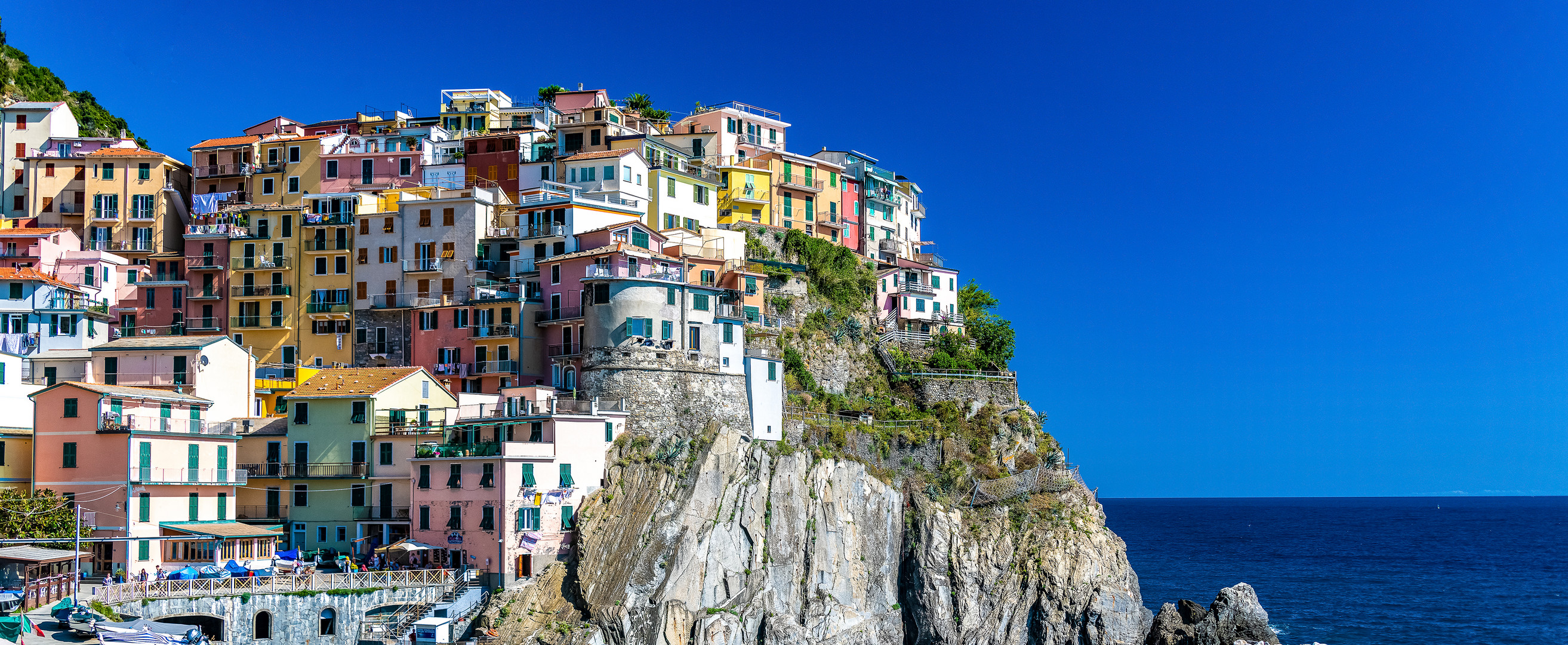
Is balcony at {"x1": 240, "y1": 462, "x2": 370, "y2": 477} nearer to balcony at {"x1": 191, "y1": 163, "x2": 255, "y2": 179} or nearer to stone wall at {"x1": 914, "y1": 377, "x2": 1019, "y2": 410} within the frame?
balcony at {"x1": 191, "y1": 163, "x2": 255, "y2": 179}

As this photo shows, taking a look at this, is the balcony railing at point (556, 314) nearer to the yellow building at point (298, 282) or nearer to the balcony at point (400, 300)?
the balcony at point (400, 300)

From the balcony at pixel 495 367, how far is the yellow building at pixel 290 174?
21.8 meters

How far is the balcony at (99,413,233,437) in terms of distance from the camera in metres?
58.6

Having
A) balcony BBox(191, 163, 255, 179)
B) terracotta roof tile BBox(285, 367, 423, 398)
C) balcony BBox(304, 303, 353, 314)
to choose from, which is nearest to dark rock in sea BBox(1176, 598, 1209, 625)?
terracotta roof tile BBox(285, 367, 423, 398)

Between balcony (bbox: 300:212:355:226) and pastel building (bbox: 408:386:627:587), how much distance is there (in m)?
20.9

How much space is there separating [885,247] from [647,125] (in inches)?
795

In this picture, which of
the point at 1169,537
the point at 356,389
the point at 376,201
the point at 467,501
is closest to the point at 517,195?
the point at 376,201

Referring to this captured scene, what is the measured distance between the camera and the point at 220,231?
3137 inches

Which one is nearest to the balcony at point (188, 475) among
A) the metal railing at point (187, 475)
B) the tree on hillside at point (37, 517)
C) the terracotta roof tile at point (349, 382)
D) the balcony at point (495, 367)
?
the metal railing at point (187, 475)

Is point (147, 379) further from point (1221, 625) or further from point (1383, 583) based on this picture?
point (1383, 583)

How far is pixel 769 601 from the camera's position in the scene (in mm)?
62156

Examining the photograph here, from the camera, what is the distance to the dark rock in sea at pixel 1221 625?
7306 centimetres

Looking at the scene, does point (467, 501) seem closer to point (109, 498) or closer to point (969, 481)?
point (109, 498)

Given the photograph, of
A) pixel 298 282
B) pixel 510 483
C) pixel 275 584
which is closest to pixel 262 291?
pixel 298 282
